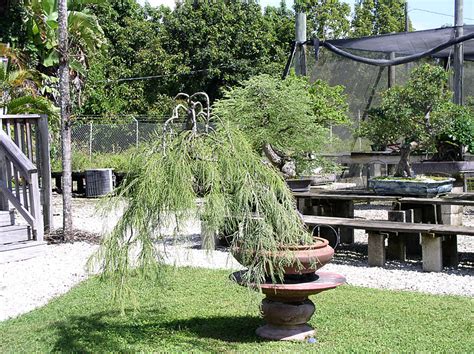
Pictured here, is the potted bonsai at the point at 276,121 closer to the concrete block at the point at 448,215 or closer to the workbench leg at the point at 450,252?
the concrete block at the point at 448,215

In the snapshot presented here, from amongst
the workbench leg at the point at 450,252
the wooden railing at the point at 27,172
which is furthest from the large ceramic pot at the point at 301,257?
the wooden railing at the point at 27,172

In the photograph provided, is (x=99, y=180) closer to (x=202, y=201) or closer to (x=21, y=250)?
(x=21, y=250)

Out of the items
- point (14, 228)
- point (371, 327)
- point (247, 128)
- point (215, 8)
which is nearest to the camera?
point (371, 327)

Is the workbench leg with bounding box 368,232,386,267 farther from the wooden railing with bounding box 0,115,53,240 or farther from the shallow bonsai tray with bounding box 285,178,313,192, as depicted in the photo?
the wooden railing with bounding box 0,115,53,240

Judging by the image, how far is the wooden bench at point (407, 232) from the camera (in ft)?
27.3

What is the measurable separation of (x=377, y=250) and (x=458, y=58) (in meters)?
7.30

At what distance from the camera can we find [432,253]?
27.5ft

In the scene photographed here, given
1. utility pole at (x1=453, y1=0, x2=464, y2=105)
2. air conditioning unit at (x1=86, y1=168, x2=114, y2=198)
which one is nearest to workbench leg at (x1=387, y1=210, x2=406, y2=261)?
utility pole at (x1=453, y1=0, x2=464, y2=105)

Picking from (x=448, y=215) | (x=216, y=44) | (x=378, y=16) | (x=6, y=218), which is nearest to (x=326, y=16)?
(x=378, y=16)

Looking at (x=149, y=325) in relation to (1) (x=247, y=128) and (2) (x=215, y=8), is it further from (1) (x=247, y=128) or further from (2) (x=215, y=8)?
(2) (x=215, y=8)

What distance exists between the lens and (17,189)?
33.6ft

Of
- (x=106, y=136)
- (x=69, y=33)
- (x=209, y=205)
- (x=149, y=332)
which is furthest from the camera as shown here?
(x=106, y=136)

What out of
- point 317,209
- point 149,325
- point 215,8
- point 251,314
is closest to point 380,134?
point 317,209

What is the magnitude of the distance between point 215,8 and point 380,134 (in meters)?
22.1
